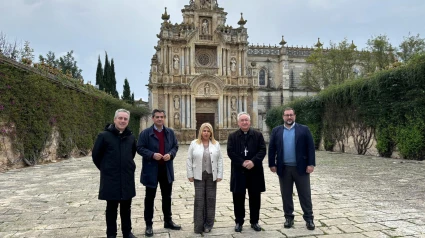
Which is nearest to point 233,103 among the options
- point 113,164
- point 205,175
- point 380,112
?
point 380,112

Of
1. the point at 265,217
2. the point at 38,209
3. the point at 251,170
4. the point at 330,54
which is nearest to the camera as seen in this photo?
the point at 251,170

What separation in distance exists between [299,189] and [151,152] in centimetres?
230

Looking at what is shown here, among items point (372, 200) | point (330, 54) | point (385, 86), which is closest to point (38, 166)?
point (372, 200)

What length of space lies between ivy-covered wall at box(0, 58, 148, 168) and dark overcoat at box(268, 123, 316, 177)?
9973mm

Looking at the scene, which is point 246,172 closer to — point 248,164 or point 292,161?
point 248,164

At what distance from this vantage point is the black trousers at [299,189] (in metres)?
4.66

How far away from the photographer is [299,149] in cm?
475

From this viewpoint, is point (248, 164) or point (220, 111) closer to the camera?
point (248, 164)

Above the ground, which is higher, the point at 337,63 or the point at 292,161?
the point at 337,63

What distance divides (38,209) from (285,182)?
4.46 m

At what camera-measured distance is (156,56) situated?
1224 inches

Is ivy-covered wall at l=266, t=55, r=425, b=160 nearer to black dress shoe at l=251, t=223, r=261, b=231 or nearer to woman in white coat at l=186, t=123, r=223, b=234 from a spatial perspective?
black dress shoe at l=251, t=223, r=261, b=231

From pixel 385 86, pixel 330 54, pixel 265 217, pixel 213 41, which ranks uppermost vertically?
pixel 213 41

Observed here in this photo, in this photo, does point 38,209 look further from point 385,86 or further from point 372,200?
point 385,86
